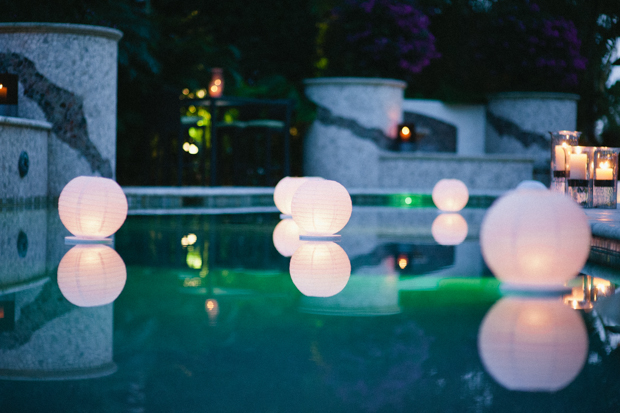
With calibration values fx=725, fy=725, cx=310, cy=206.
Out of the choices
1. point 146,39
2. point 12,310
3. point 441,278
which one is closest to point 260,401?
point 12,310

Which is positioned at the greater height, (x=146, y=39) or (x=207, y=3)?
(x=207, y=3)

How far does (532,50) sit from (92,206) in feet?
33.2

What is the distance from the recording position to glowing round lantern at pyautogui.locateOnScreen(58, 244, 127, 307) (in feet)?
9.18

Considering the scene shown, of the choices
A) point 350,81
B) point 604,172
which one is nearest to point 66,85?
point 350,81

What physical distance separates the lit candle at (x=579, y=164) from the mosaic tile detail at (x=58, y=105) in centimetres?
495

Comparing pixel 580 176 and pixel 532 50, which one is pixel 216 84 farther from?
pixel 532 50

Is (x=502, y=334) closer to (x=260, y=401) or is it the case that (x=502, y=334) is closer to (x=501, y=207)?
(x=501, y=207)

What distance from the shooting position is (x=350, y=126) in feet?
39.4

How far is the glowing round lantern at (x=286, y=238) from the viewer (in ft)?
14.6

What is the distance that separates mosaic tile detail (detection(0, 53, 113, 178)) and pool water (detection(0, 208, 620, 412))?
14.6ft

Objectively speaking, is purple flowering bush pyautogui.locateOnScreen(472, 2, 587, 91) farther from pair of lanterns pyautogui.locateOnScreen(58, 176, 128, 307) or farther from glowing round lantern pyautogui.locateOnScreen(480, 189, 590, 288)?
glowing round lantern pyautogui.locateOnScreen(480, 189, 590, 288)

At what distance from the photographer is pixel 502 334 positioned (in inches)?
87.0

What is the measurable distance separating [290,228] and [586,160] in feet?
8.81

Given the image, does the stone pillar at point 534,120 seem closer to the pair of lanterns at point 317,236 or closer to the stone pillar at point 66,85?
the stone pillar at point 66,85
